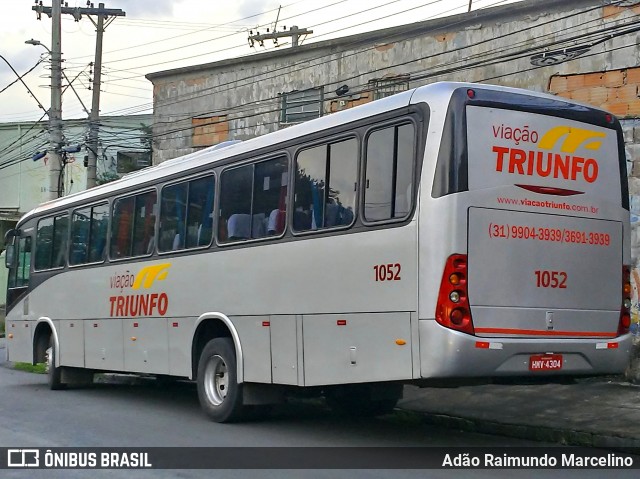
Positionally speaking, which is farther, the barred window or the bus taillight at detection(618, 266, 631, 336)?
the barred window

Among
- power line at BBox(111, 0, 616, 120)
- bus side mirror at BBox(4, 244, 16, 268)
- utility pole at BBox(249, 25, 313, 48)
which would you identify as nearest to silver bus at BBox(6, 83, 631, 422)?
bus side mirror at BBox(4, 244, 16, 268)

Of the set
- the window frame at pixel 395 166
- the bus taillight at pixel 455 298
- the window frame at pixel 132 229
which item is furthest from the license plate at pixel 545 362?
the window frame at pixel 132 229

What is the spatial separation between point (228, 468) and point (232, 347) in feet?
9.61

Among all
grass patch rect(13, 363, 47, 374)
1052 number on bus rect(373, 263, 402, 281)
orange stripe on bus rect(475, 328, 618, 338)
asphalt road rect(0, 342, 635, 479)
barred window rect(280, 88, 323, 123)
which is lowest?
asphalt road rect(0, 342, 635, 479)

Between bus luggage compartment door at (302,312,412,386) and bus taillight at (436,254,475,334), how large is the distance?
15.4 inches

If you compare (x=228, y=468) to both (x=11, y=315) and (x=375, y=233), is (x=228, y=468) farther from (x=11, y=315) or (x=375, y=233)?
(x=11, y=315)

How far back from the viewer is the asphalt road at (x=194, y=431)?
27.5ft

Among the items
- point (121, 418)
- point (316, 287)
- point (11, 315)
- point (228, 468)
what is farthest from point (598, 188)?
point (11, 315)

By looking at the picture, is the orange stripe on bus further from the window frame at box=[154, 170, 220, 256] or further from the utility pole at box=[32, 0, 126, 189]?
the utility pole at box=[32, 0, 126, 189]

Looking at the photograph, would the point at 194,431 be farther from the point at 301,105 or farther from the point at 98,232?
the point at 301,105

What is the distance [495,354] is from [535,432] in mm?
2307

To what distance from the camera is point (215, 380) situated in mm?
11734

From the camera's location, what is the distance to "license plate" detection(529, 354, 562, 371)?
8.63 m

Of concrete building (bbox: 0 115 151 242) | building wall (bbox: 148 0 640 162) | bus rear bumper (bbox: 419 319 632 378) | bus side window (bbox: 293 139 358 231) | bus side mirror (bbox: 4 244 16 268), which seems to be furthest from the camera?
concrete building (bbox: 0 115 151 242)
